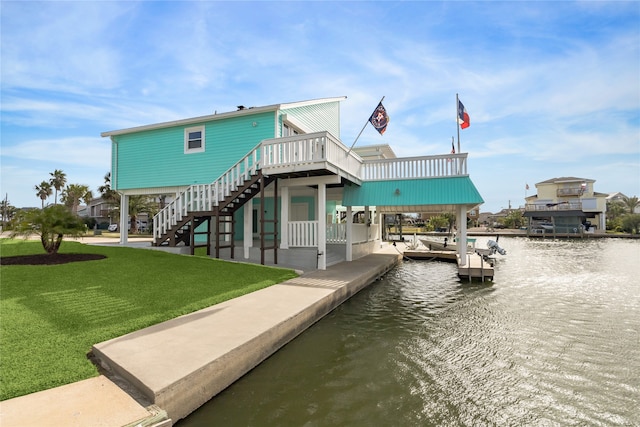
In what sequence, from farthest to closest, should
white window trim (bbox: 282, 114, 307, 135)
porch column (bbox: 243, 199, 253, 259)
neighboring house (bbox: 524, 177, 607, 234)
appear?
neighboring house (bbox: 524, 177, 607, 234)
white window trim (bbox: 282, 114, 307, 135)
porch column (bbox: 243, 199, 253, 259)

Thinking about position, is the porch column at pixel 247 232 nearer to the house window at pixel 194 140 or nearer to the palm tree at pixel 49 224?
the house window at pixel 194 140

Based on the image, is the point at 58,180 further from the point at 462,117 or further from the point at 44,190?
the point at 462,117

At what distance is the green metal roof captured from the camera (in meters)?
12.3

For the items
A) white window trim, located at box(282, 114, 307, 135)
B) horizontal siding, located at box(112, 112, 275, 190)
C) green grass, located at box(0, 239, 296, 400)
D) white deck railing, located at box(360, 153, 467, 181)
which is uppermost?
white window trim, located at box(282, 114, 307, 135)

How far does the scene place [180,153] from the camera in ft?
52.0

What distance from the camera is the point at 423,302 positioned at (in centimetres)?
870

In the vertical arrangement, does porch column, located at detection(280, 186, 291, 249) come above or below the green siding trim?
below

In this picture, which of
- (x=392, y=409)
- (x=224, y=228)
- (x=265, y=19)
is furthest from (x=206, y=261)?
(x=392, y=409)

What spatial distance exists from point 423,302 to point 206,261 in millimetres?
7394

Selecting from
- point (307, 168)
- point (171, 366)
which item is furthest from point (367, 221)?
point (171, 366)

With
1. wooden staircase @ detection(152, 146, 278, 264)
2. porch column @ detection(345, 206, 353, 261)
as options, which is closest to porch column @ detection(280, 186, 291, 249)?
wooden staircase @ detection(152, 146, 278, 264)

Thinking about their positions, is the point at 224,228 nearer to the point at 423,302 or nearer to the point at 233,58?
the point at 233,58

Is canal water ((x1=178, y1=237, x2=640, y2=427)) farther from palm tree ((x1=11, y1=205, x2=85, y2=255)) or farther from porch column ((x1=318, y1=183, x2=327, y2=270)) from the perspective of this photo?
palm tree ((x1=11, y1=205, x2=85, y2=255))

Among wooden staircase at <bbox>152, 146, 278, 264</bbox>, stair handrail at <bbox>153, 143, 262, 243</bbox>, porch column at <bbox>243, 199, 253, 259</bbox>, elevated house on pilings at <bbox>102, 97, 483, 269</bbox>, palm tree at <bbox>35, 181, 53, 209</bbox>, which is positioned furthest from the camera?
palm tree at <bbox>35, 181, 53, 209</bbox>
